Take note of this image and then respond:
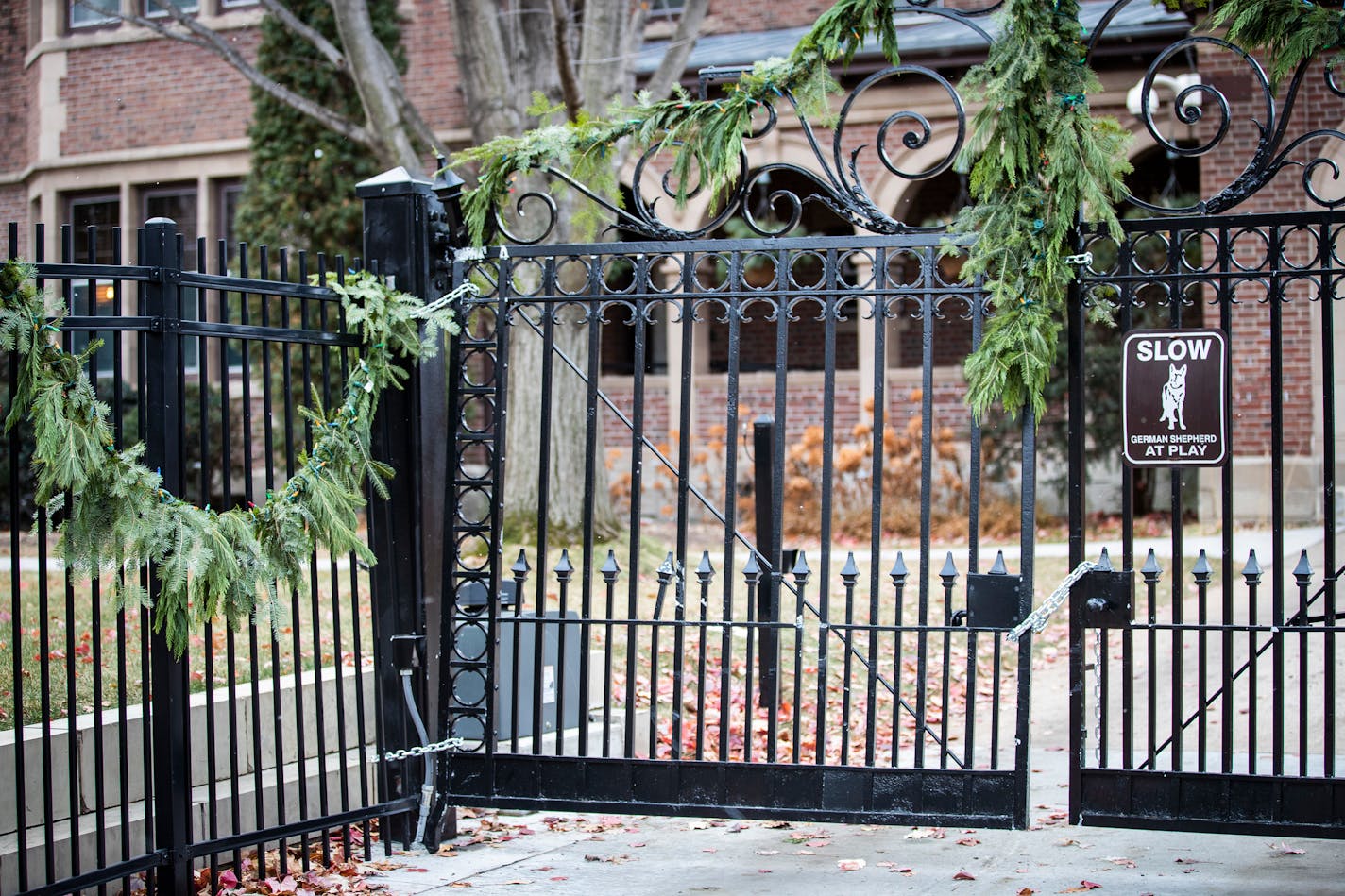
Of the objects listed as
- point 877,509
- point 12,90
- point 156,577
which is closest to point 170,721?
point 156,577

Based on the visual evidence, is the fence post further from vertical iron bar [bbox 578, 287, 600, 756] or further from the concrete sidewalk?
vertical iron bar [bbox 578, 287, 600, 756]

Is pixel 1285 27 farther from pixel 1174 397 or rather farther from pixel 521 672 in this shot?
pixel 521 672

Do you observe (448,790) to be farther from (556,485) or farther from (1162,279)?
(556,485)

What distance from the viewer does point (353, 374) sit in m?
4.85

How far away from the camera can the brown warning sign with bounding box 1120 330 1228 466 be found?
14.7ft

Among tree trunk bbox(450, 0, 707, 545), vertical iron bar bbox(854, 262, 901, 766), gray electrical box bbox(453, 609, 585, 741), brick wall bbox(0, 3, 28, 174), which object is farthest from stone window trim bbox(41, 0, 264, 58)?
vertical iron bar bbox(854, 262, 901, 766)

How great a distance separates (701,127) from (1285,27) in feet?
6.54

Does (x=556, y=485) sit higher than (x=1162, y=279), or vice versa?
(x=1162, y=279)

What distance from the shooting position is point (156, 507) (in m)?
4.05

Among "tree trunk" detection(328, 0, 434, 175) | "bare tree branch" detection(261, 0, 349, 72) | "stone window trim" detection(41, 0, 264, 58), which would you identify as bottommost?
"tree trunk" detection(328, 0, 434, 175)

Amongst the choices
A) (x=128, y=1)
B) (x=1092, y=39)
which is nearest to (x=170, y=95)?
(x=128, y=1)

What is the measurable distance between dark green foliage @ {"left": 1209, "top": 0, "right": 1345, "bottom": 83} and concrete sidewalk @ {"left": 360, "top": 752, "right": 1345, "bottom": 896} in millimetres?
2745

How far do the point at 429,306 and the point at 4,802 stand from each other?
85.8 inches

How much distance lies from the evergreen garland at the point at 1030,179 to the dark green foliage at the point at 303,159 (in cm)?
1119
